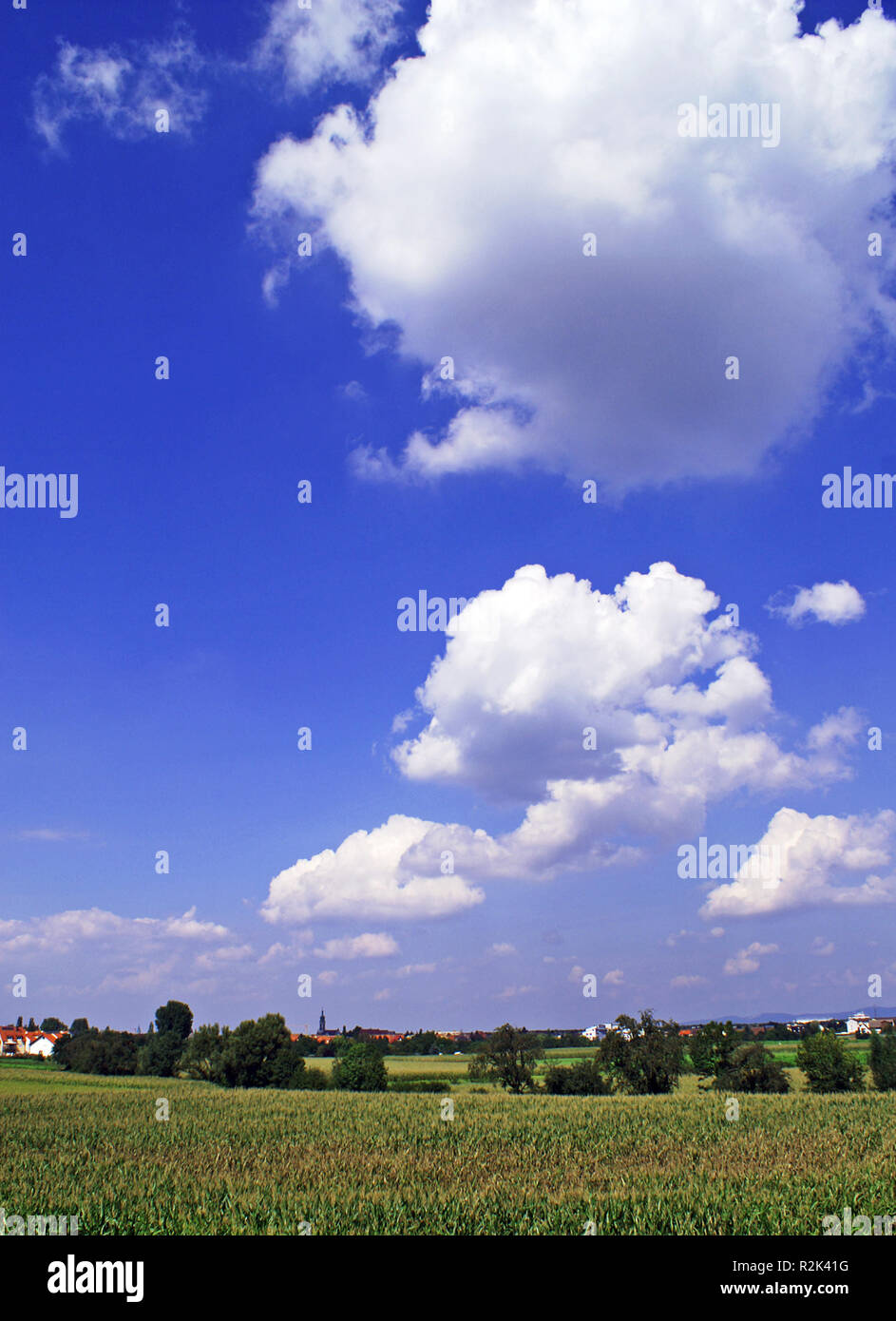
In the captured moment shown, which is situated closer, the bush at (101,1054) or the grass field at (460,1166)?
the grass field at (460,1166)

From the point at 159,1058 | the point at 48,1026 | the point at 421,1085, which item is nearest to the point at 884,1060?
the point at 421,1085

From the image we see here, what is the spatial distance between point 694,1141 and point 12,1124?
33.6 metres

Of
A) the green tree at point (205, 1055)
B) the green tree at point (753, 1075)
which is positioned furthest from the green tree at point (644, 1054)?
the green tree at point (205, 1055)

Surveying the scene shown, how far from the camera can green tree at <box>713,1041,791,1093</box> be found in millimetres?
61812

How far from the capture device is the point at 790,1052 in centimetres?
10212

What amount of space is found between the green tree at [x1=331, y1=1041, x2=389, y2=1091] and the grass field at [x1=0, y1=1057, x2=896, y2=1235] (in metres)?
26.4

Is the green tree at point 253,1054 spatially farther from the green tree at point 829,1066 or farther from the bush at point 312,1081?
the green tree at point 829,1066

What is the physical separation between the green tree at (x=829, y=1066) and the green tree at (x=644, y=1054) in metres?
11.9

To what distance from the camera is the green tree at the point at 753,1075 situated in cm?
6181

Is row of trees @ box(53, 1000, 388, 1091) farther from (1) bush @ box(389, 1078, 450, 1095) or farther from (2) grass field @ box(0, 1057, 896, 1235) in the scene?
(2) grass field @ box(0, 1057, 896, 1235)

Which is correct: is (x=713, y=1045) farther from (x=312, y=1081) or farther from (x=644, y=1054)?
(x=312, y=1081)

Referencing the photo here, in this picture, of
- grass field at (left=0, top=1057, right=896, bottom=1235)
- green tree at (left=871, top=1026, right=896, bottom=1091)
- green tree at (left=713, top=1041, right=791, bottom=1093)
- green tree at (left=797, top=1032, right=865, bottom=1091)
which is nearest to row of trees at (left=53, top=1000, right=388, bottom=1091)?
grass field at (left=0, top=1057, right=896, bottom=1235)
